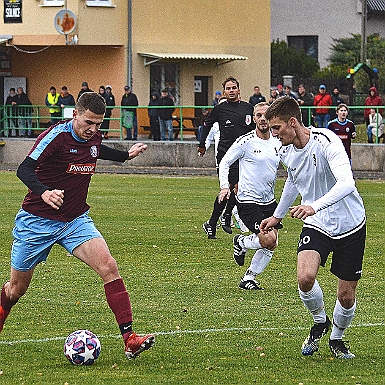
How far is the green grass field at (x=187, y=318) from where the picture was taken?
7.41 metres

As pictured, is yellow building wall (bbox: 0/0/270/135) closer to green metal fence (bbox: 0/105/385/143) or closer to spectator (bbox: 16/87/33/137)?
green metal fence (bbox: 0/105/385/143)

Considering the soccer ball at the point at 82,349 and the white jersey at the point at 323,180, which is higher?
the white jersey at the point at 323,180

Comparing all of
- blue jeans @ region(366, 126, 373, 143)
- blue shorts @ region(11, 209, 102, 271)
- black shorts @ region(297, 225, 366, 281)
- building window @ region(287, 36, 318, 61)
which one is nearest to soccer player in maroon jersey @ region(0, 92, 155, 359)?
blue shorts @ region(11, 209, 102, 271)

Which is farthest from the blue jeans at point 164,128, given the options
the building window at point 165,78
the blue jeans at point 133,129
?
the building window at point 165,78

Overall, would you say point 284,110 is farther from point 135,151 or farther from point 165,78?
point 165,78

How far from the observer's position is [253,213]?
11.5 meters

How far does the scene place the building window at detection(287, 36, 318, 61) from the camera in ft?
202

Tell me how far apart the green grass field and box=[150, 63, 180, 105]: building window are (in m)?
25.0

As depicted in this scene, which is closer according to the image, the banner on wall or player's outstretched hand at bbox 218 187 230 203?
player's outstretched hand at bbox 218 187 230 203

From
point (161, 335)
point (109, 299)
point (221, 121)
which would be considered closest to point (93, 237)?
point (109, 299)

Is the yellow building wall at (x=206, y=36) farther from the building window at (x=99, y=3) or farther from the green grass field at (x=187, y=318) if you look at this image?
the green grass field at (x=187, y=318)

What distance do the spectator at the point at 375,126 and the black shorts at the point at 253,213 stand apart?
1906 cm

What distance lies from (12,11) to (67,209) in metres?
32.5

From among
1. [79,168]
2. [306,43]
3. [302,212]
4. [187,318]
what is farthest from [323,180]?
[306,43]
